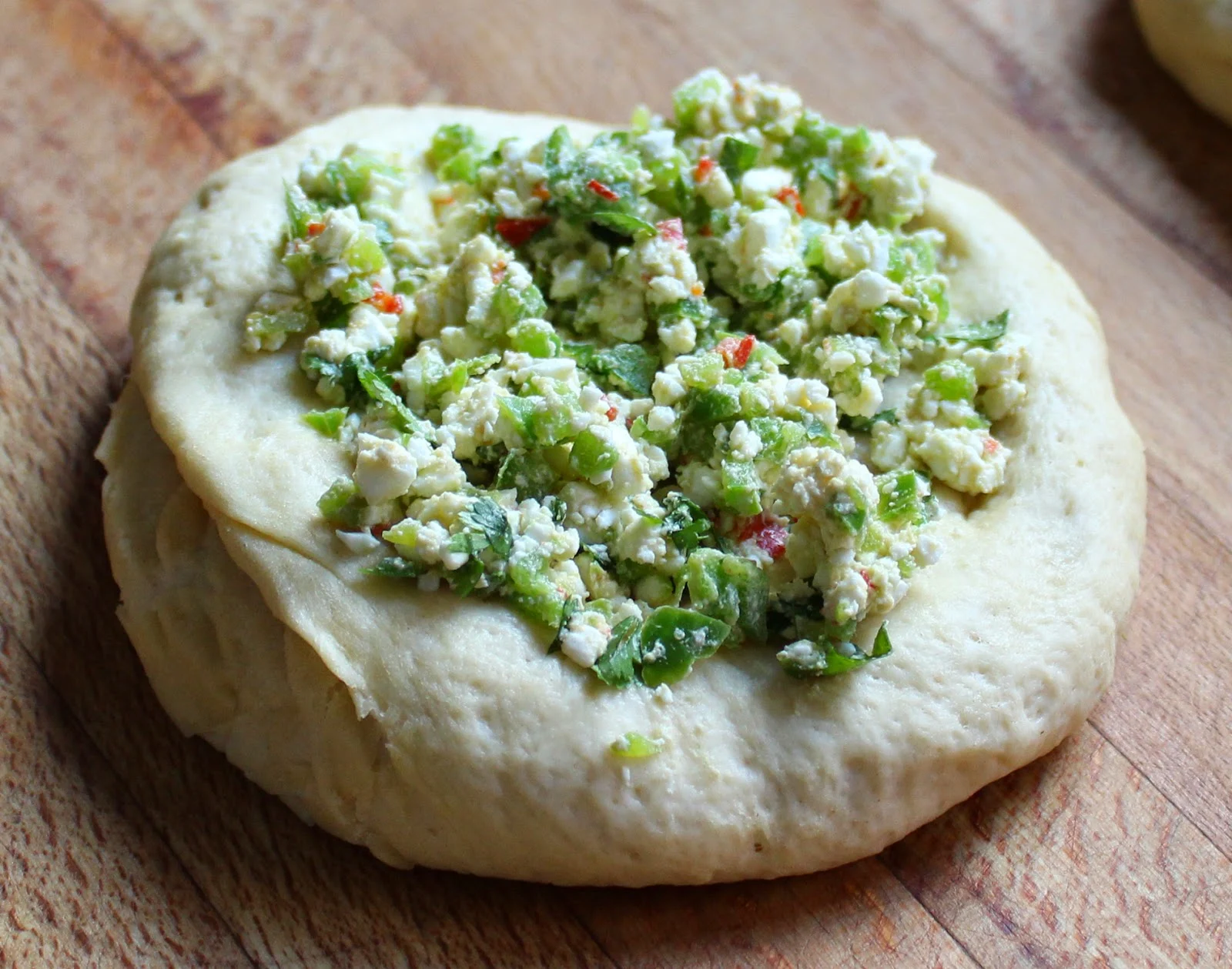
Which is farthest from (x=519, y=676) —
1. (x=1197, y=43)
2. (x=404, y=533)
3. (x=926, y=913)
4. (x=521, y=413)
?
(x=1197, y=43)

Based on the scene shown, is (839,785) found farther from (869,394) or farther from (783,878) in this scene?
(869,394)

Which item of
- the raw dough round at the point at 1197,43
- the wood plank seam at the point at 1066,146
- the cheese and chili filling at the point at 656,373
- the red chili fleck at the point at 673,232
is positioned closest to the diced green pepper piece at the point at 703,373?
the cheese and chili filling at the point at 656,373

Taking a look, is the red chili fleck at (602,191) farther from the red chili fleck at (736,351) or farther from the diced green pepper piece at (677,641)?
the diced green pepper piece at (677,641)

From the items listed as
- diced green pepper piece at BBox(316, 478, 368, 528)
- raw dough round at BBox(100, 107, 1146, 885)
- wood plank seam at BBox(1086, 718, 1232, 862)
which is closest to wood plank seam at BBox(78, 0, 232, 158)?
raw dough round at BBox(100, 107, 1146, 885)

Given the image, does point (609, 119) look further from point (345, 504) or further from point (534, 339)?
point (345, 504)

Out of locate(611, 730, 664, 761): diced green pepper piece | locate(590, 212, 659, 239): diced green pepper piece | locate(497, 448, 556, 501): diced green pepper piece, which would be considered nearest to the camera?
locate(611, 730, 664, 761): diced green pepper piece

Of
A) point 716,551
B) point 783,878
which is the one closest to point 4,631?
point 716,551

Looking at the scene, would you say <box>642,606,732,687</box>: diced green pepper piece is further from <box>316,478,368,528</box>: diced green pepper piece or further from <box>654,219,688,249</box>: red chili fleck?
<box>654,219,688,249</box>: red chili fleck
